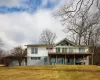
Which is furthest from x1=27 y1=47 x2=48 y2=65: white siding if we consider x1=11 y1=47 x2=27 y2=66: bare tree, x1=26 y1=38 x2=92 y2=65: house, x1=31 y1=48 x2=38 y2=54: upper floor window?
x1=11 y1=47 x2=27 y2=66: bare tree

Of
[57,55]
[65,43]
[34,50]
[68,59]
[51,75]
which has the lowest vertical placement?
[51,75]

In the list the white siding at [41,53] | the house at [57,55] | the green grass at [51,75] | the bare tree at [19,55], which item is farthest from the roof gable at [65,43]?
the green grass at [51,75]

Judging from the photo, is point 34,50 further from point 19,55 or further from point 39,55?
point 19,55

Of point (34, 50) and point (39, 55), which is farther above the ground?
point (34, 50)

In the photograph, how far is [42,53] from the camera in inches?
2067

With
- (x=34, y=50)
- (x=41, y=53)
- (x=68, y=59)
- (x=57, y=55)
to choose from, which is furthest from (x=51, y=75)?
(x=34, y=50)

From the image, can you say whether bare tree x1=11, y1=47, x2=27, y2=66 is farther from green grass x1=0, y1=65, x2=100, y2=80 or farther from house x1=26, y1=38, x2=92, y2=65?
green grass x1=0, y1=65, x2=100, y2=80

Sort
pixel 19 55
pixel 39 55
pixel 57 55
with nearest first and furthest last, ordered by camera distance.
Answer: pixel 57 55 → pixel 19 55 → pixel 39 55

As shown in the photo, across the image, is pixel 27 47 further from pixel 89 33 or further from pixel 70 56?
pixel 89 33

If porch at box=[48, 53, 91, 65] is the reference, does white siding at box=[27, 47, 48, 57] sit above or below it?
above

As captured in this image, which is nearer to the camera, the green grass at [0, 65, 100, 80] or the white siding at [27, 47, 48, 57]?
the green grass at [0, 65, 100, 80]

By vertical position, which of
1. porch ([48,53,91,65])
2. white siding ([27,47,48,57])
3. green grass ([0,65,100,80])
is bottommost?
green grass ([0,65,100,80])

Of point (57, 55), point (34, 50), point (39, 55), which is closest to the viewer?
point (57, 55)

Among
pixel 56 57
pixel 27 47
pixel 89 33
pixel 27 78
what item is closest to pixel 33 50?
pixel 27 47
